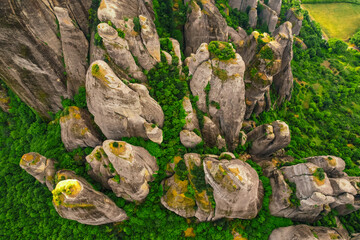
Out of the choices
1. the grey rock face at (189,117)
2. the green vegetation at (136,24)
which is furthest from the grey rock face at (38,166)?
the green vegetation at (136,24)

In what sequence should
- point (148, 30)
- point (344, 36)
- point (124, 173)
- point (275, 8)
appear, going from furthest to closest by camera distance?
1. point (344, 36)
2. point (275, 8)
3. point (148, 30)
4. point (124, 173)

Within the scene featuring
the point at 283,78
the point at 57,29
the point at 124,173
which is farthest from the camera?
the point at 283,78

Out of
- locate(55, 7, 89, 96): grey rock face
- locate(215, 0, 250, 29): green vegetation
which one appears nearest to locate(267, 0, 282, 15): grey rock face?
locate(215, 0, 250, 29): green vegetation

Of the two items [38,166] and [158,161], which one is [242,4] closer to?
[158,161]

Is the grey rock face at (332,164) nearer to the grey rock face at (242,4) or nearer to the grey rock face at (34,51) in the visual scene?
the grey rock face at (34,51)

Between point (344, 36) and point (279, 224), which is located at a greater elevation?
point (344, 36)

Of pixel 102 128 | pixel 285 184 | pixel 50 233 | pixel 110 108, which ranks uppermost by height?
pixel 110 108

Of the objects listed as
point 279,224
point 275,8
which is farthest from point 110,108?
point 275,8

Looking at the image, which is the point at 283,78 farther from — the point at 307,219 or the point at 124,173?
the point at 124,173
